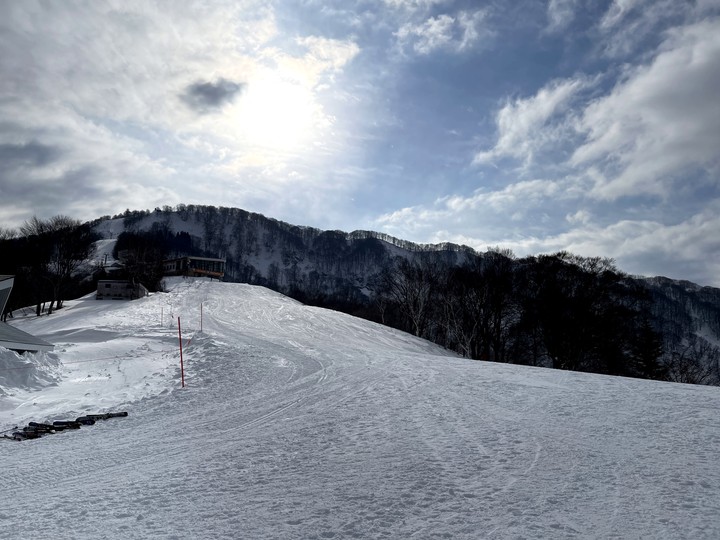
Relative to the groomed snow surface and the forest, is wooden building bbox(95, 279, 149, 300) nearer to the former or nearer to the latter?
the forest

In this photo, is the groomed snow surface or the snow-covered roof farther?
the snow-covered roof

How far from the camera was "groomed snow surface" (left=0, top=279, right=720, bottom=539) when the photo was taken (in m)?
6.66

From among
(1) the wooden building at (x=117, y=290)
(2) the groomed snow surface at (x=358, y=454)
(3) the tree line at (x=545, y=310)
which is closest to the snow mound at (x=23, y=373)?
(2) the groomed snow surface at (x=358, y=454)

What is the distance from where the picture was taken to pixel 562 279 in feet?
133

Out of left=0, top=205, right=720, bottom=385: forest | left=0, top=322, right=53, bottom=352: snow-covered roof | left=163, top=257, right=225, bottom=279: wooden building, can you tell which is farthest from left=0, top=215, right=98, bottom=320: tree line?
left=0, top=322, right=53, bottom=352: snow-covered roof

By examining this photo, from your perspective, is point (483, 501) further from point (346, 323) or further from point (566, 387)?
point (346, 323)

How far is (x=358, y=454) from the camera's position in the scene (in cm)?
946

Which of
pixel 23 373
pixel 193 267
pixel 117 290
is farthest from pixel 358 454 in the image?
pixel 193 267

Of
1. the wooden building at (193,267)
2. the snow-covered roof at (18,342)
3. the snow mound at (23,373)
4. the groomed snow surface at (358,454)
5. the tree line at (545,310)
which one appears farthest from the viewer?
the wooden building at (193,267)

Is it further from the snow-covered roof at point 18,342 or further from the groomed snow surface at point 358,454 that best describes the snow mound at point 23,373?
the snow-covered roof at point 18,342

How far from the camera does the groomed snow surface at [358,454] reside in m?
6.66

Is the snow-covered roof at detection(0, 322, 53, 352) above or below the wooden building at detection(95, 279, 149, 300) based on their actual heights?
below

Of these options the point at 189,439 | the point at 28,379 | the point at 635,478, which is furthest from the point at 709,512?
the point at 28,379

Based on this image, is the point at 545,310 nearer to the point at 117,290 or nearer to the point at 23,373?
the point at 23,373
